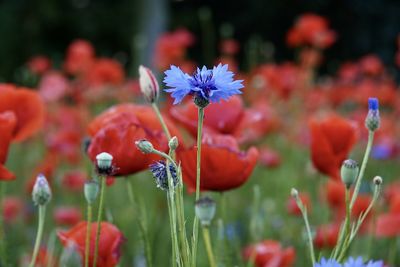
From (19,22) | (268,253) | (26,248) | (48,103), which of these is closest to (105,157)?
(268,253)

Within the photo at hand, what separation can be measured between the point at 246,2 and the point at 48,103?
6.76 m

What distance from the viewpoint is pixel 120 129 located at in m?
0.92

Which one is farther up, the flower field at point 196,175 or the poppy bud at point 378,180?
the flower field at point 196,175

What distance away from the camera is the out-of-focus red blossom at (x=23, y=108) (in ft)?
3.62

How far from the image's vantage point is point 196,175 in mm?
852

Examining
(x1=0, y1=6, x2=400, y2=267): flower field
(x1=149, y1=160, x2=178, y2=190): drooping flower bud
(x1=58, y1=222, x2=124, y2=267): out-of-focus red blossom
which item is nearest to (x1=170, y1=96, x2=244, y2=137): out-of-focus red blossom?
(x1=0, y1=6, x2=400, y2=267): flower field

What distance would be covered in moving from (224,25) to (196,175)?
8.30m

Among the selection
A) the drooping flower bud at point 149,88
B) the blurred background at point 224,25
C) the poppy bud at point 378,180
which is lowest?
the poppy bud at point 378,180

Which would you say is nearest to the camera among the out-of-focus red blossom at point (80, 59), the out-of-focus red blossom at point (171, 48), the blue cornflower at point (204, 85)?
the blue cornflower at point (204, 85)

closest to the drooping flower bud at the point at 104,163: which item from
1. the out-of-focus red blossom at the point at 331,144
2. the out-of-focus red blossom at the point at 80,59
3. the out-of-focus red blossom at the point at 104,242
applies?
the out-of-focus red blossom at the point at 104,242

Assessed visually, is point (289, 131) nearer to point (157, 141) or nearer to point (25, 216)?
point (25, 216)

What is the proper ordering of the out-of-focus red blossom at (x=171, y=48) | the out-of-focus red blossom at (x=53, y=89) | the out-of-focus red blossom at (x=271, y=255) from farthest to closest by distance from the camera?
the out-of-focus red blossom at (x=171, y=48) < the out-of-focus red blossom at (x=53, y=89) < the out-of-focus red blossom at (x=271, y=255)

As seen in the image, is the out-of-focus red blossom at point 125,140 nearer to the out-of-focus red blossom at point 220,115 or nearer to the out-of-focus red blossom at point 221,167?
the out-of-focus red blossom at point 221,167

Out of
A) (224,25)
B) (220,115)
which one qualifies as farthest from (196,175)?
(224,25)
